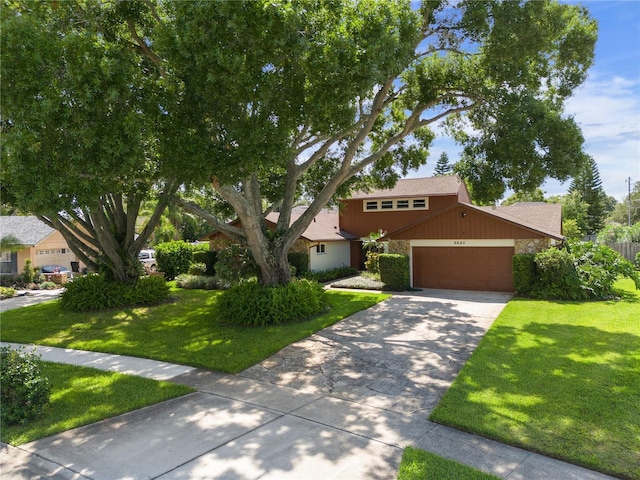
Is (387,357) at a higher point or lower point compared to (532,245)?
lower

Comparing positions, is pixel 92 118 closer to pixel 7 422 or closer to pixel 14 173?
pixel 14 173

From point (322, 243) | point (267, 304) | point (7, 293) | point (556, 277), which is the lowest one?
point (7, 293)

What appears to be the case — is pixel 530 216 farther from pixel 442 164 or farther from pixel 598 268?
pixel 442 164

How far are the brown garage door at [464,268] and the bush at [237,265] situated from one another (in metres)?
8.77

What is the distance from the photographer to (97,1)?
9805mm

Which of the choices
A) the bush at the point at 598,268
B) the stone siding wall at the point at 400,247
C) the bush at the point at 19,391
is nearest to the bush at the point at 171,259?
the stone siding wall at the point at 400,247

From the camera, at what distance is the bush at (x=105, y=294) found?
591 inches

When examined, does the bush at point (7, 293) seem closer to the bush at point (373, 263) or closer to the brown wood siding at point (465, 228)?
the bush at point (373, 263)

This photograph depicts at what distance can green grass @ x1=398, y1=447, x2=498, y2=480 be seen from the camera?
4328 millimetres

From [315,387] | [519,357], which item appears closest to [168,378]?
[315,387]

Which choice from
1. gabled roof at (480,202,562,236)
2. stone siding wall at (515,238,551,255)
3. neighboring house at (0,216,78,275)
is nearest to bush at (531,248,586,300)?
stone siding wall at (515,238,551,255)

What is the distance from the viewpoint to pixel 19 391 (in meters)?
5.77

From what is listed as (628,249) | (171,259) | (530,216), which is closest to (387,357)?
(530,216)

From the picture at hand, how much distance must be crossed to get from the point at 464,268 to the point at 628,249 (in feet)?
47.7
